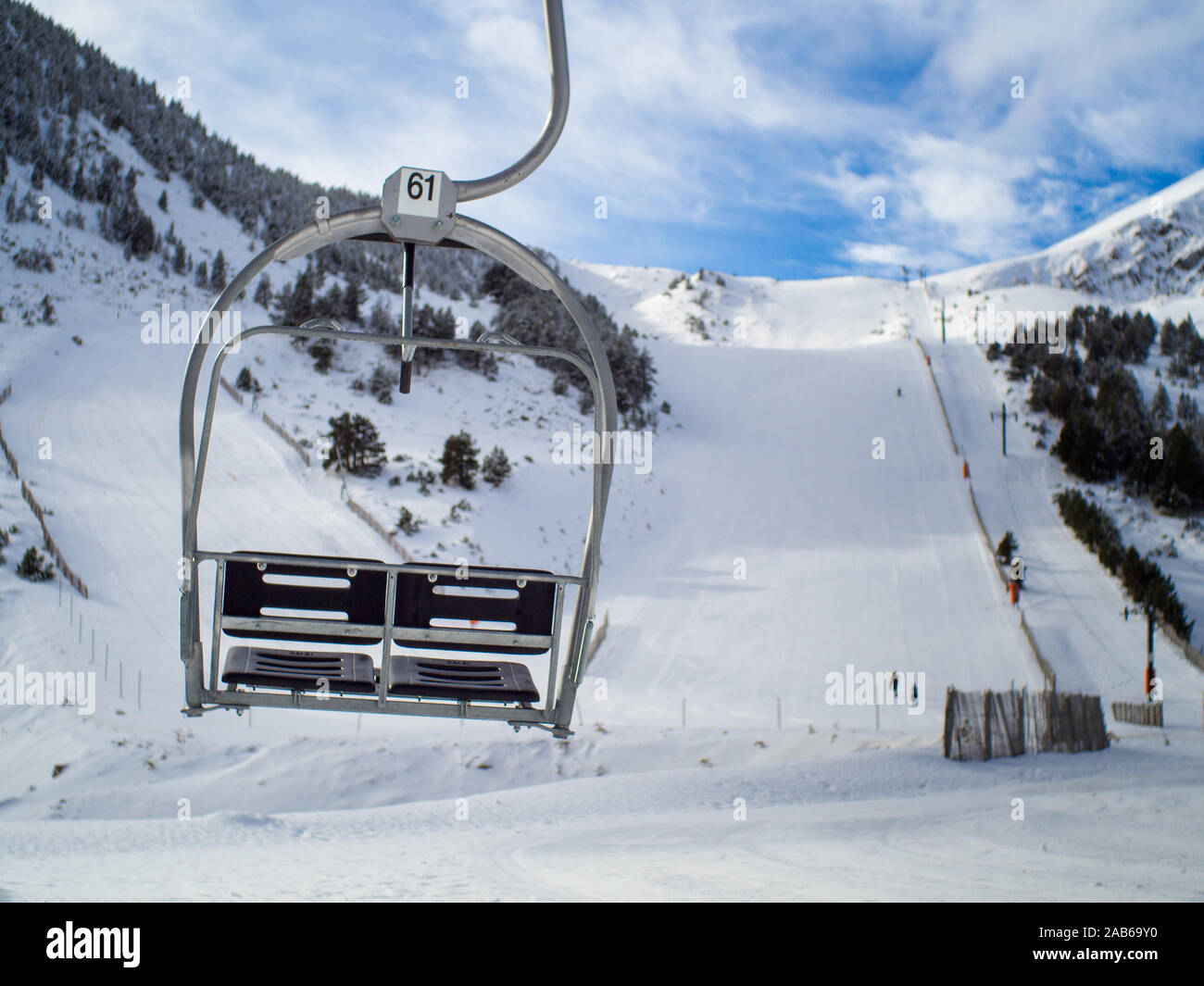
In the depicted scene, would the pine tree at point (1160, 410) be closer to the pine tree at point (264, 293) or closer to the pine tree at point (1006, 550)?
the pine tree at point (1006, 550)

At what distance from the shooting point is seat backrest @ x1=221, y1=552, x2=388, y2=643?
4.91 metres

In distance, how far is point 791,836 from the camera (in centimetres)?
1001

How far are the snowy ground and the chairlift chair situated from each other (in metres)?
2.50

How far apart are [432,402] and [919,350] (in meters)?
25.7

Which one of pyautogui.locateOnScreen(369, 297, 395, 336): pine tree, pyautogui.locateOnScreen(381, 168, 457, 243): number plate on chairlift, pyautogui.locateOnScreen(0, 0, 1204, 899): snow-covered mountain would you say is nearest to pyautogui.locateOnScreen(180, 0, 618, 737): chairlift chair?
pyautogui.locateOnScreen(381, 168, 457, 243): number plate on chairlift

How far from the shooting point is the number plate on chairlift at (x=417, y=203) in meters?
4.60

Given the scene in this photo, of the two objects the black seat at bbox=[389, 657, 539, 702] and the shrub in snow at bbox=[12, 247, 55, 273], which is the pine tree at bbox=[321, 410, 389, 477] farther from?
the black seat at bbox=[389, 657, 539, 702]

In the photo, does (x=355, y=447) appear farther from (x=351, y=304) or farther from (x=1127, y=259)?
(x=1127, y=259)

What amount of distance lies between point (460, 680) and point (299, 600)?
919 millimetres

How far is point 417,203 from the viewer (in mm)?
4613

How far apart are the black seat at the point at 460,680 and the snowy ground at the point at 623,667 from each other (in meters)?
2.35

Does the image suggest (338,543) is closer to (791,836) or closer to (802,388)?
(791,836)

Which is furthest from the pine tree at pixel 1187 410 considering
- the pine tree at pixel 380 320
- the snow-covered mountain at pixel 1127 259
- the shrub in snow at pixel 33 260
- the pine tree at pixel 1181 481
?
the snow-covered mountain at pixel 1127 259
